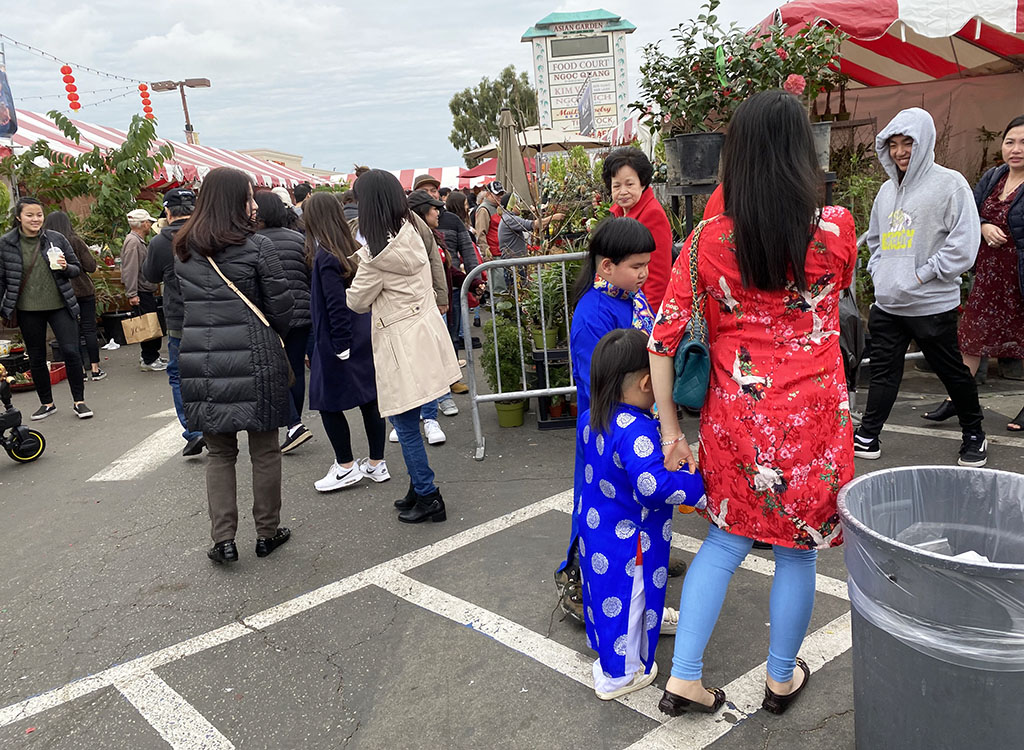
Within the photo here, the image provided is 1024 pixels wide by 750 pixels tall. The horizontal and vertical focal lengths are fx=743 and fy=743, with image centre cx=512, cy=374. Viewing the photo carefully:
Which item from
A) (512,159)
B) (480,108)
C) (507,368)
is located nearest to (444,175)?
(480,108)

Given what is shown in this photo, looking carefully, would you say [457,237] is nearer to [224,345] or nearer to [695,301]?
[224,345]

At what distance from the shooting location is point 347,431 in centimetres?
482

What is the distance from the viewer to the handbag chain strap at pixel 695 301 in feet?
7.13

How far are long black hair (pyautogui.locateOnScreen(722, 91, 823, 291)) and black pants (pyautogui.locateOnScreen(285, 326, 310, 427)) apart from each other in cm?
400

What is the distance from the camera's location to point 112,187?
470 inches

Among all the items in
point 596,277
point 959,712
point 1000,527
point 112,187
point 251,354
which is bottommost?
point 959,712

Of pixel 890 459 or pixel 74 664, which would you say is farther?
pixel 890 459

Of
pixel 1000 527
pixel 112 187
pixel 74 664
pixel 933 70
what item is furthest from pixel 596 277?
pixel 112 187

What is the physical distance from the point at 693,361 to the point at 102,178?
12420mm

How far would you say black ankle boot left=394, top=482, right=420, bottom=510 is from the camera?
170 inches

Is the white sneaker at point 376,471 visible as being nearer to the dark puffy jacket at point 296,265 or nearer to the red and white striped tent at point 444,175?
the dark puffy jacket at point 296,265

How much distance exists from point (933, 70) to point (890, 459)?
726 centimetres

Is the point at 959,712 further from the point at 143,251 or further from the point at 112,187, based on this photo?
the point at 112,187

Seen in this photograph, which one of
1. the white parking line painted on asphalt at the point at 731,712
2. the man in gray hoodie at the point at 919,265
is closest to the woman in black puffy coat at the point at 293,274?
the white parking line painted on asphalt at the point at 731,712
